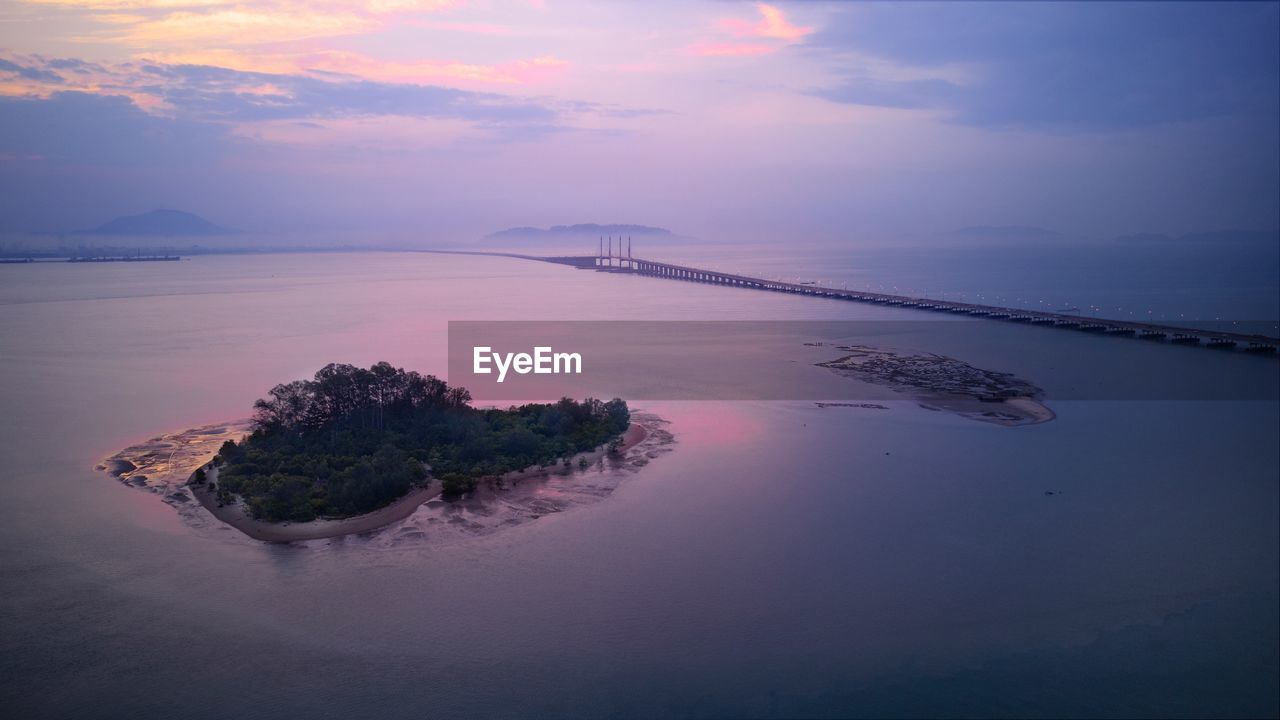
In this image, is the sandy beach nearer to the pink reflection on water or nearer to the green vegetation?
the green vegetation

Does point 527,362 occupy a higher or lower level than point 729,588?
higher

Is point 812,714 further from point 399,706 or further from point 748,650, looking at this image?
point 399,706
